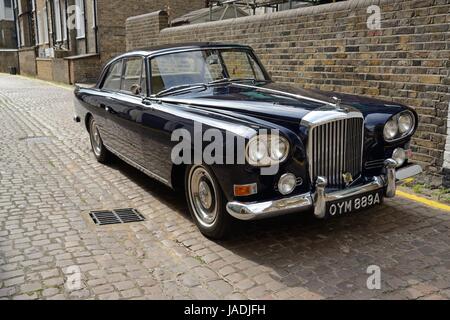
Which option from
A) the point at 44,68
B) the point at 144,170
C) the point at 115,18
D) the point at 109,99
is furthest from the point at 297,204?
the point at 44,68

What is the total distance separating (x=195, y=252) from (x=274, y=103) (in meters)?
1.46

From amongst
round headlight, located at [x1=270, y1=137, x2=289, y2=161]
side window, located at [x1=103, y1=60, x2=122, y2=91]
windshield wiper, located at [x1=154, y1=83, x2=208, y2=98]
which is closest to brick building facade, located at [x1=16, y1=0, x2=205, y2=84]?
side window, located at [x1=103, y1=60, x2=122, y2=91]

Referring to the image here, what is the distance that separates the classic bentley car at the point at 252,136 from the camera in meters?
3.31

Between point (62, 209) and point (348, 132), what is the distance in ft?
9.94

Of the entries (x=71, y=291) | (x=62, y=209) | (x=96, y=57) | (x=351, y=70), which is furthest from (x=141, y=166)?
(x=96, y=57)

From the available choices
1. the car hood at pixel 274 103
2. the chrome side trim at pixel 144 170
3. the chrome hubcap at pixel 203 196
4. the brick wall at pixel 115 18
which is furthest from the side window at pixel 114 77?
the brick wall at pixel 115 18

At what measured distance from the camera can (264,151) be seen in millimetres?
3252

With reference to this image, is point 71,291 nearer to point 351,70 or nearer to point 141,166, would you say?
point 141,166

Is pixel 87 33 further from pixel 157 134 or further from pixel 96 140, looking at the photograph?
pixel 157 134

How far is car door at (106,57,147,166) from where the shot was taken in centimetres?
481

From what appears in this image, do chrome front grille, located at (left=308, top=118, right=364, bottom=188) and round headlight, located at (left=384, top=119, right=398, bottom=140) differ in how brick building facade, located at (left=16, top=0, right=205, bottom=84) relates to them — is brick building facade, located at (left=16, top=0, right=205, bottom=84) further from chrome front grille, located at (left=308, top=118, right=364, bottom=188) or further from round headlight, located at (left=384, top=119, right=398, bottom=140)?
chrome front grille, located at (left=308, top=118, right=364, bottom=188)

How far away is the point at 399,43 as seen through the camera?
5.46m

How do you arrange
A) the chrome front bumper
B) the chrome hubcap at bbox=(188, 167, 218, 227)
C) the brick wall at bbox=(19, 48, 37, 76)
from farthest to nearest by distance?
the brick wall at bbox=(19, 48, 37, 76), the chrome hubcap at bbox=(188, 167, 218, 227), the chrome front bumper

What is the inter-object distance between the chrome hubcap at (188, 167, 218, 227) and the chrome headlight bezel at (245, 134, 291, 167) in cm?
55
